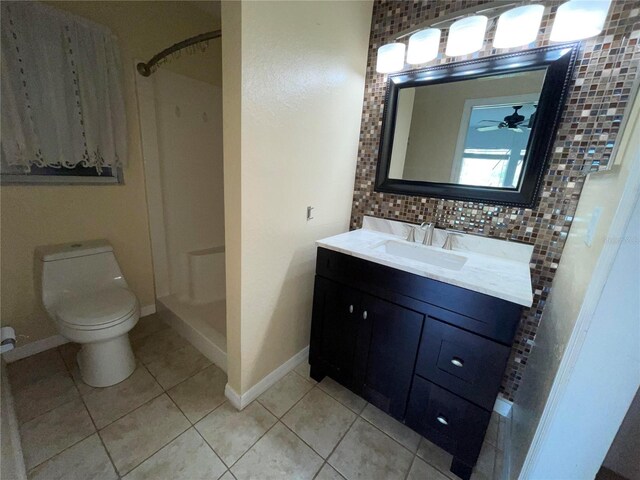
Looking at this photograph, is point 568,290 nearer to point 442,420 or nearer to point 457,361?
point 457,361

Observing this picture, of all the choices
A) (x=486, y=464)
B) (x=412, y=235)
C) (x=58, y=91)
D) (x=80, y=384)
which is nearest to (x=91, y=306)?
(x=80, y=384)

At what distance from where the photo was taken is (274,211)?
1237 millimetres

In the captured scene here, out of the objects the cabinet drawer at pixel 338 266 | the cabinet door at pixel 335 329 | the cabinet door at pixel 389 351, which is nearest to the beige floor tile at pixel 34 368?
the cabinet door at pixel 335 329

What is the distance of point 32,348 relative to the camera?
5.22ft

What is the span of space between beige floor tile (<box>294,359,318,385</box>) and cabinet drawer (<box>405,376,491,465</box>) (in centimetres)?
61

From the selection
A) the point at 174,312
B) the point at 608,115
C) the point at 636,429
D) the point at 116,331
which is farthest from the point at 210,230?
the point at 636,429

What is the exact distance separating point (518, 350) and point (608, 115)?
1.11m

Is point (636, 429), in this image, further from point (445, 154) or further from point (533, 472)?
point (445, 154)

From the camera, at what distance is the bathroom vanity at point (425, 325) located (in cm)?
96

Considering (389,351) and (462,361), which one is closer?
(462,361)

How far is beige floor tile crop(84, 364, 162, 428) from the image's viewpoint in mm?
1264

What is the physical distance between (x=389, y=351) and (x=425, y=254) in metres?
0.55

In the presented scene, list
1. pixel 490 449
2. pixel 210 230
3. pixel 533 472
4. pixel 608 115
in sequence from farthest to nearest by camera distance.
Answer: pixel 210 230 → pixel 490 449 → pixel 608 115 → pixel 533 472

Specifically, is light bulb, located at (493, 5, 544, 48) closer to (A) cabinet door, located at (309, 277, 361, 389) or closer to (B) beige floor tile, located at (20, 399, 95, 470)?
(A) cabinet door, located at (309, 277, 361, 389)
